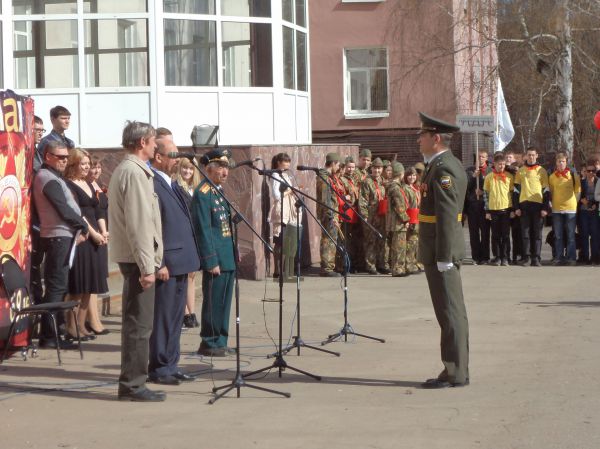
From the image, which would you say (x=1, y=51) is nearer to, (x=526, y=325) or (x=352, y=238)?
(x=352, y=238)

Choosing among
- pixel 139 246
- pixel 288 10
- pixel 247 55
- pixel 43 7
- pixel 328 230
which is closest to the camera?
pixel 139 246

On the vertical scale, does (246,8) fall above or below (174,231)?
above

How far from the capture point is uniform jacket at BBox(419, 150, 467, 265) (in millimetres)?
9406

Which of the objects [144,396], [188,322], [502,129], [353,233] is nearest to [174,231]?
[144,396]

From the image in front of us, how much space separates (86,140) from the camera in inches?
751

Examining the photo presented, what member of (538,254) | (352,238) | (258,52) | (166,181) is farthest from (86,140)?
(166,181)

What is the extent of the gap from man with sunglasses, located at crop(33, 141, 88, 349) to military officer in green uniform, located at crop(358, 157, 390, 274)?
28.4 ft

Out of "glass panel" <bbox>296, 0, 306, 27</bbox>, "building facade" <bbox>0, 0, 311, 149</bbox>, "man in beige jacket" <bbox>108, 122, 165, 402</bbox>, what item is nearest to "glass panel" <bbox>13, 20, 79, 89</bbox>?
"building facade" <bbox>0, 0, 311, 149</bbox>

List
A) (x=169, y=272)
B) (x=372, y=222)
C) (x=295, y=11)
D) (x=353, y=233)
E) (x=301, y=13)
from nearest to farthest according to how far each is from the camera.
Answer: (x=169, y=272) → (x=372, y=222) → (x=353, y=233) → (x=295, y=11) → (x=301, y=13)

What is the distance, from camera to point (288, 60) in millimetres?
20922

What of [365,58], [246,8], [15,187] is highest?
[365,58]

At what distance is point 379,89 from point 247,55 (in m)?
17.4

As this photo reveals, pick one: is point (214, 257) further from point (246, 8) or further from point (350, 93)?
point (350, 93)

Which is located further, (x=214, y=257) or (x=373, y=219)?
(x=373, y=219)
